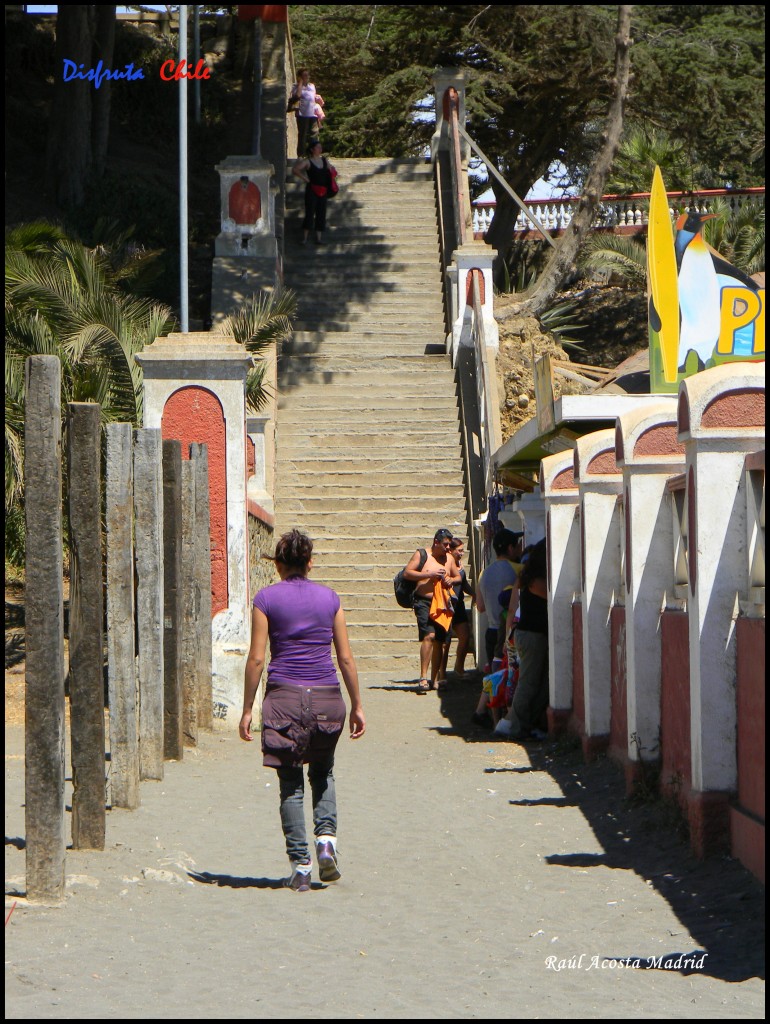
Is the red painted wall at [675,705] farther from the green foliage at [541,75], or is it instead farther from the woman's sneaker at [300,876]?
the green foliage at [541,75]

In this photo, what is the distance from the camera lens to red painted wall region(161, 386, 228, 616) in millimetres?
10859

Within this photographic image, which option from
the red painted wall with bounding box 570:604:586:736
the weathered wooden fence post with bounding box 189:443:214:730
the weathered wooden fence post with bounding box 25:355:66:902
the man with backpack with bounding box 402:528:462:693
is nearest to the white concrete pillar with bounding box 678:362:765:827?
the weathered wooden fence post with bounding box 25:355:66:902

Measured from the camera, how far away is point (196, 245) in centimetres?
2395

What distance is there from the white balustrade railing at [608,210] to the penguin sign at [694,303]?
18740mm

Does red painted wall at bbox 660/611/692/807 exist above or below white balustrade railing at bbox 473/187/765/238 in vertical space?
below

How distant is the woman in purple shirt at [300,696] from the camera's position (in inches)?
238

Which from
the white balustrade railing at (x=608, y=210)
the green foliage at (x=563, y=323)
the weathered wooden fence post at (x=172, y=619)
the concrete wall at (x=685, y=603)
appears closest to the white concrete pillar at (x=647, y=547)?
the concrete wall at (x=685, y=603)

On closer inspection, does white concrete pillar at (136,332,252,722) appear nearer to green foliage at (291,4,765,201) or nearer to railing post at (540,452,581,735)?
railing post at (540,452,581,735)

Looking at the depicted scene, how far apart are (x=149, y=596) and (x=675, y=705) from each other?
10.8 ft

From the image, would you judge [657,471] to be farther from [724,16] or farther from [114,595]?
[724,16]

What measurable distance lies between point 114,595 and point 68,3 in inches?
603

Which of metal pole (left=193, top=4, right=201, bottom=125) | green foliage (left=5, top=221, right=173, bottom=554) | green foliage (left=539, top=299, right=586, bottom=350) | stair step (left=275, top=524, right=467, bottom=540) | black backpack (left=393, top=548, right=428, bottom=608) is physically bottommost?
black backpack (left=393, top=548, right=428, bottom=608)

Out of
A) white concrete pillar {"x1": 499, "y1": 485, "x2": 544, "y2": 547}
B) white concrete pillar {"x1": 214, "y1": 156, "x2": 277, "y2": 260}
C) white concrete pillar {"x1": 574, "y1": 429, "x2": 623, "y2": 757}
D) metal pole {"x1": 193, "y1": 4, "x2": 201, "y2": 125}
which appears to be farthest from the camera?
metal pole {"x1": 193, "y1": 4, "x2": 201, "y2": 125}

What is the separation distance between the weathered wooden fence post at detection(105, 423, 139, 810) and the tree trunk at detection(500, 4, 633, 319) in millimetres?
15122
